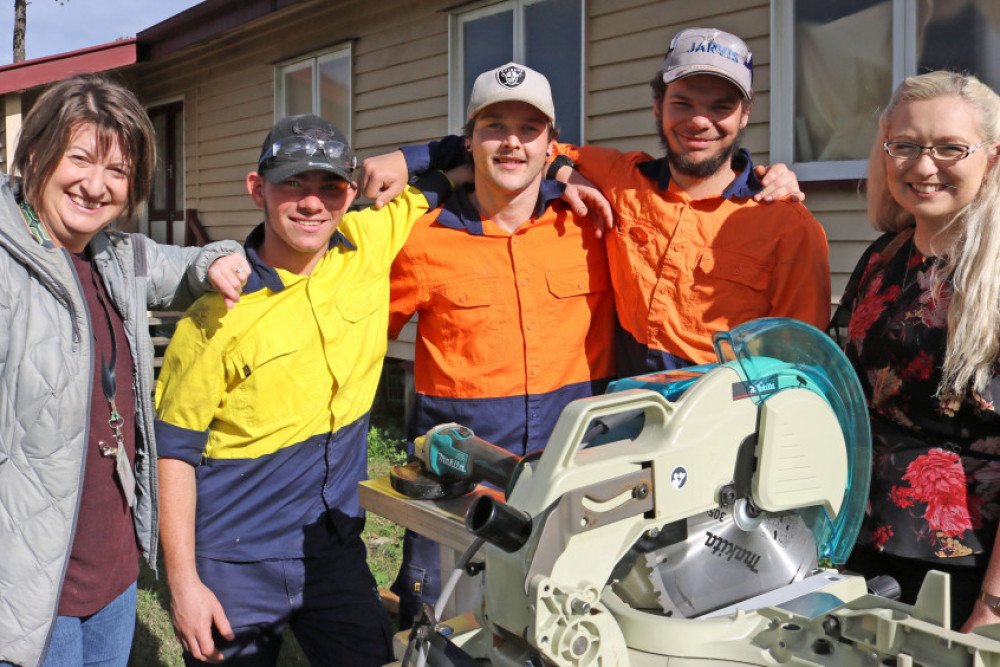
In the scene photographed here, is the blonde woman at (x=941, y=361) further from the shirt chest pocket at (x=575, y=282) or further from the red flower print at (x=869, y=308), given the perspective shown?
the shirt chest pocket at (x=575, y=282)

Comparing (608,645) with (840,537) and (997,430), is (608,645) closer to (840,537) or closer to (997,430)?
(840,537)

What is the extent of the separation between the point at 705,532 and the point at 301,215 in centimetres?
148

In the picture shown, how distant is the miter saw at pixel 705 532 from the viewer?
3.94ft

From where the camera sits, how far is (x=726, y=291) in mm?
2543

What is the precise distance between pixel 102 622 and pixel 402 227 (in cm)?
139

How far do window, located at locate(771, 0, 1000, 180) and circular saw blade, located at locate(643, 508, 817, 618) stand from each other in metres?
3.69

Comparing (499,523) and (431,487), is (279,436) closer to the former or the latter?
(431,487)

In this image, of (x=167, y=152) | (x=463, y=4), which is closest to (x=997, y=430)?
(x=463, y=4)

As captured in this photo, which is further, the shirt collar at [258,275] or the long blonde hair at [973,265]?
the shirt collar at [258,275]

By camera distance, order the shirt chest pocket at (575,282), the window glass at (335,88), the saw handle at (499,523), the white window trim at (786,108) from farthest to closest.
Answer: the window glass at (335,88)
the white window trim at (786,108)
the shirt chest pocket at (575,282)
the saw handle at (499,523)

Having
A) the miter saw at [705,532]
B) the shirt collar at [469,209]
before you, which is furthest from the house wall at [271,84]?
the miter saw at [705,532]

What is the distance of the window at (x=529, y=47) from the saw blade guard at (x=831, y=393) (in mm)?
4927

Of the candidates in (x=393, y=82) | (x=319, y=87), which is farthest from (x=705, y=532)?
(x=319, y=87)

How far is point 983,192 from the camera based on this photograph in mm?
1928
